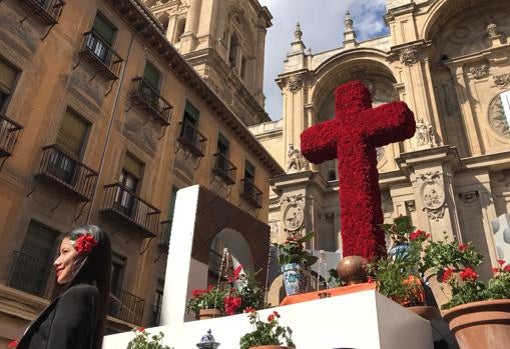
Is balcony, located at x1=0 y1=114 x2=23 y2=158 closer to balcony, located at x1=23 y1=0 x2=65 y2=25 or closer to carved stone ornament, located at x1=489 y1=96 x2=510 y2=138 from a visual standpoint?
balcony, located at x1=23 y1=0 x2=65 y2=25

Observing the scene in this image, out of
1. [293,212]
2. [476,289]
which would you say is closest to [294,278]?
[476,289]

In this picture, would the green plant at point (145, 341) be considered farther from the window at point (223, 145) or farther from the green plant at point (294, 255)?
the window at point (223, 145)

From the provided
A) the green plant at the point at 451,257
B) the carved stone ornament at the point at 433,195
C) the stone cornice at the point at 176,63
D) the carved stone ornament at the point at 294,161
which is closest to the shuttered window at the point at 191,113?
the stone cornice at the point at 176,63

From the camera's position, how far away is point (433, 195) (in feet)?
73.5

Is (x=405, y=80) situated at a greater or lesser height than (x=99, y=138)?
greater

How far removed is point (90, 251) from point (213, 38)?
121 feet

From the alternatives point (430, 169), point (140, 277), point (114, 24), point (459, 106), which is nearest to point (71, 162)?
point (140, 277)

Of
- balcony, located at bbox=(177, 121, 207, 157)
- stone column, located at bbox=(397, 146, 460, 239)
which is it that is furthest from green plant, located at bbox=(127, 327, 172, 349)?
stone column, located at bbox=(397, 146, 460, 239)

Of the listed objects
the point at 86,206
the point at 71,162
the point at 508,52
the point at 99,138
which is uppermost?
the point at 508,52

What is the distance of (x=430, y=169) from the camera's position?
23.0 metres

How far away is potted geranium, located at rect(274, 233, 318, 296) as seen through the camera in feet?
27.8

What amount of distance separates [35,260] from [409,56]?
2218 cm

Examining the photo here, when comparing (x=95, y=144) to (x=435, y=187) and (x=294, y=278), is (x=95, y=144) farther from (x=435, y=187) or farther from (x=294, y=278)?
(x=435, y=187)

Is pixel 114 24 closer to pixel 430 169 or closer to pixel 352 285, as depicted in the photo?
pixel 352 285
